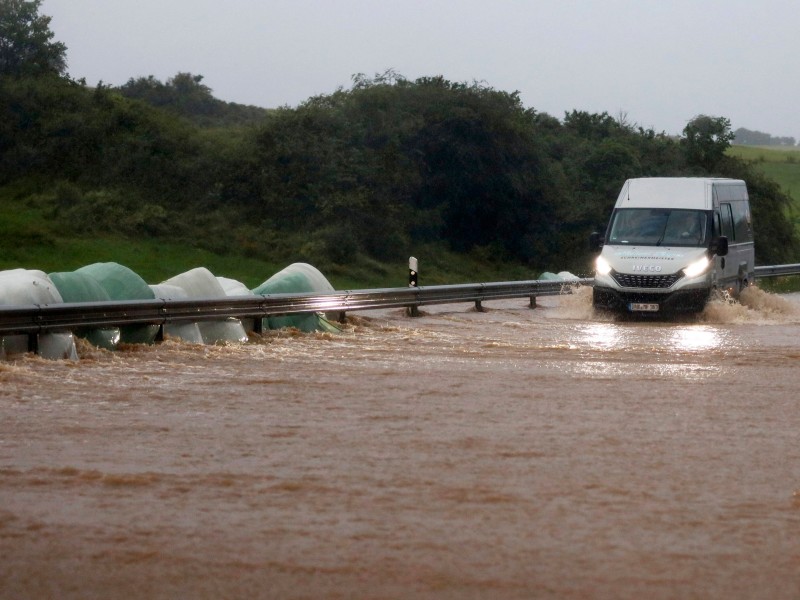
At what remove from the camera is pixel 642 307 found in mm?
22859

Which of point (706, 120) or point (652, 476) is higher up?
point (706, 120)

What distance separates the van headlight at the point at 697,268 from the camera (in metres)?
22.8

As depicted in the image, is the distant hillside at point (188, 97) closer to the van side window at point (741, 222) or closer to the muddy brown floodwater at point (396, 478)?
the van side window at point (741, 222)

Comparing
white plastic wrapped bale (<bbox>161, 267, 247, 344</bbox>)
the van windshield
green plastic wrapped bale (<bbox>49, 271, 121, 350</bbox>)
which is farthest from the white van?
green plastic wrapped bale (<bbox>49, 271, 121, 350</bbox>)

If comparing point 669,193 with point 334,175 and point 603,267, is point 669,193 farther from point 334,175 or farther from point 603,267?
point 334,175

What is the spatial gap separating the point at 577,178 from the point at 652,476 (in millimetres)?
55090

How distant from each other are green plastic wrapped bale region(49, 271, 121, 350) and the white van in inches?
373

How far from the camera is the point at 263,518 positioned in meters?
6.83

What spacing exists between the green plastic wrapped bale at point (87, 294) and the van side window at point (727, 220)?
11.8 metres

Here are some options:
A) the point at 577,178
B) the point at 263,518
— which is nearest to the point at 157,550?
the point at 263,518

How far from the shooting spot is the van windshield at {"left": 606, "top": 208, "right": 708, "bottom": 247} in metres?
23.5

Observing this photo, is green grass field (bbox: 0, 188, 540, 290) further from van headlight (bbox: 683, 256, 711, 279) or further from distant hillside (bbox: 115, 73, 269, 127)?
distant hillside (bbox: 115, 73, 269, 127)

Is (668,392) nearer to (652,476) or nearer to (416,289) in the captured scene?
(652,476)

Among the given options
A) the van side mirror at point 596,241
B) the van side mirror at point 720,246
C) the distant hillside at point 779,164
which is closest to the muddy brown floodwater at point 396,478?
the van side mirror at point 720,246
